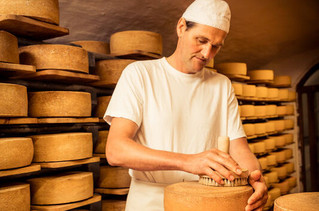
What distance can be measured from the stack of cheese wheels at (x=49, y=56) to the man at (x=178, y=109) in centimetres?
124

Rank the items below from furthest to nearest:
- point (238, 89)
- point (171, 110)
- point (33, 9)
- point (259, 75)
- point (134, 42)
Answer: point (259, 75), point (238, 89), point (134, 42), point (33, 9), point (171, 110)

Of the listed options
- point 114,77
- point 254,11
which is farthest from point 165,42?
point 114,77

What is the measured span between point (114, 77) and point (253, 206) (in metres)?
2.33

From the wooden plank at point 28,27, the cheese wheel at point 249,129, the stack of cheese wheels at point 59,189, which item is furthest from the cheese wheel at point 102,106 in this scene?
the cheese wheel at point 249,129

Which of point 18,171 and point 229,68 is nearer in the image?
point 18,171

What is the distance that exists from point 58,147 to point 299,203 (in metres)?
2.08

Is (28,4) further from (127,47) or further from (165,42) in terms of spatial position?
(165,42)

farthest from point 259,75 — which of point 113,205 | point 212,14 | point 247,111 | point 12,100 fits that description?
point 212,14

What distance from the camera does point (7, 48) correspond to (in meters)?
2.33

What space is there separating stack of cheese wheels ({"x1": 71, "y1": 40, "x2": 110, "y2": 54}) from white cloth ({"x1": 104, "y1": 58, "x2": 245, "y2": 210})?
6.96ft

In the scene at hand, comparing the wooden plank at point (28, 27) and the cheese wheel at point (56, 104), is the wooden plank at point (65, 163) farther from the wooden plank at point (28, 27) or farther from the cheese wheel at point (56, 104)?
the wooden plank at point (28, 27)

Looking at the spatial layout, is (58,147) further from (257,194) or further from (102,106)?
(257,194)

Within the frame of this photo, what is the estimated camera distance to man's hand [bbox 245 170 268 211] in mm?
1089

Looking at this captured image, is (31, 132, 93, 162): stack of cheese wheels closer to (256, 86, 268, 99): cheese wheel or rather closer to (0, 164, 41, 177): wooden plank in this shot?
(0, 164, 41, 177): wooden plank
